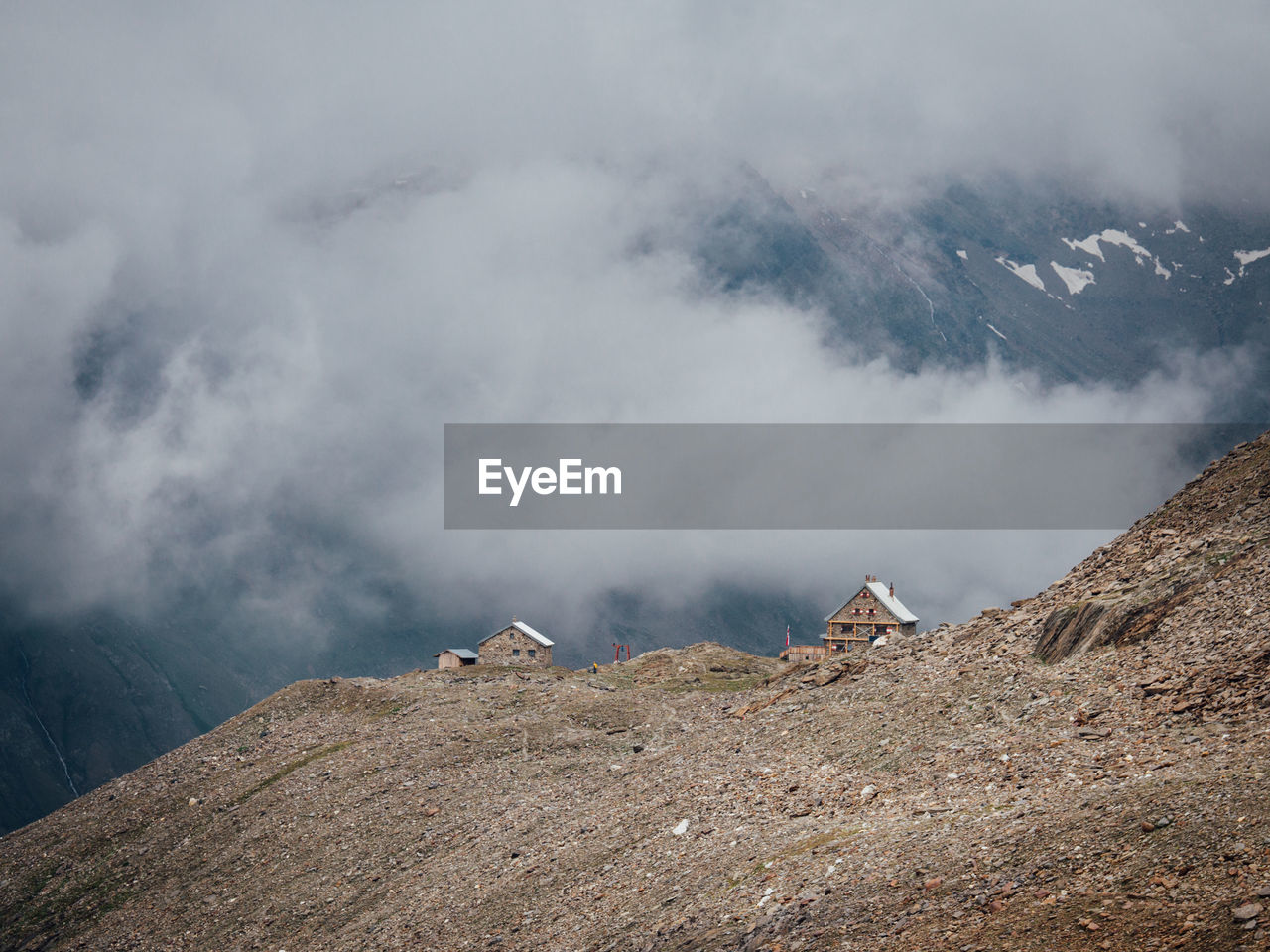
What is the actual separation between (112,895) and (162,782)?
40.7ft

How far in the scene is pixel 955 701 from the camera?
39469 millimetres

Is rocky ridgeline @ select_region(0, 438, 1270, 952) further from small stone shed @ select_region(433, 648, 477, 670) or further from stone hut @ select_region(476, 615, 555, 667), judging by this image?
stone hut @ select_region(476, 615, 555, 667)

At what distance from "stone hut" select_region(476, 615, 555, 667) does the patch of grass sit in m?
44.8

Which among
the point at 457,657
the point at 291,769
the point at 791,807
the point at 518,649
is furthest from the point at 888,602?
the point at 791,807

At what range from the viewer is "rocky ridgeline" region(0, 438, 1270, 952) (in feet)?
73.9

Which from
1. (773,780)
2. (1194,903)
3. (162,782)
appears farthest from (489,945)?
(162,782)

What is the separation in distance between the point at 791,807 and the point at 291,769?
35956 millimetres

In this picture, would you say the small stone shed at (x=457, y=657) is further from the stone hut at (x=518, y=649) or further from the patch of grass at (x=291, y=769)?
the patch of grass at (x=291, y=769)

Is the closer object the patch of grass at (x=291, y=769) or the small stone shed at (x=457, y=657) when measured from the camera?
the patch of grass at (x=291, y=769)

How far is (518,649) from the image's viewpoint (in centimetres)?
10956

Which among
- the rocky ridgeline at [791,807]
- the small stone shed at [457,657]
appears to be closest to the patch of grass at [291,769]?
the rocky ridgeline at [791,807]

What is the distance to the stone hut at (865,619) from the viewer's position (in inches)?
4026

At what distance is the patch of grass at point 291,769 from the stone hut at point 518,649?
4480cm

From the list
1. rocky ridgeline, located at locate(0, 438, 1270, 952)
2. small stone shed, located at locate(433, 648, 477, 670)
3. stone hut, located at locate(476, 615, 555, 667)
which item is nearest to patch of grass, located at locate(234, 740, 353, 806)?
rocky ridgeline, located at locate(0, 438, 1270, 952)
